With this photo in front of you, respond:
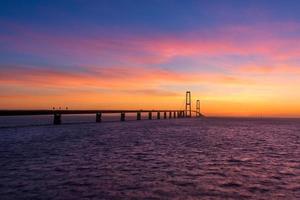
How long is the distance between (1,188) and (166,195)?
4738 millimetres

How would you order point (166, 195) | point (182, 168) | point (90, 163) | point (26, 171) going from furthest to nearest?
point (90, 163), point (182, 168), point (26, 171), point (166, 195)

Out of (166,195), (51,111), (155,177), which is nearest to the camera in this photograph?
(166,195)

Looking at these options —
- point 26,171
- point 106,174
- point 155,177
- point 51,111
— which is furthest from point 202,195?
point 51,111

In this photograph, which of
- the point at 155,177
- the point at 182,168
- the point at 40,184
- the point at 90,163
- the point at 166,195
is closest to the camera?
the point at 166,195

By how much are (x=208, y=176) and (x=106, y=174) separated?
143 inches

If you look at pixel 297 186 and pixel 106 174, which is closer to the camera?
pixel 297 186

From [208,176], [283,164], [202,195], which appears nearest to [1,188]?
[202,195]

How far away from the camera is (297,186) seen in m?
12.1

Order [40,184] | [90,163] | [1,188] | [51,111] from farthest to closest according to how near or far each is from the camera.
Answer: [51,111] → [90,163] → [40,184] → [1,188]

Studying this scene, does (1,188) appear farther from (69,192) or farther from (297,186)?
(297,186)

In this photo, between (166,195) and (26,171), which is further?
(26,171)

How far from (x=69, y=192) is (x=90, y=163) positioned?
6.36 m

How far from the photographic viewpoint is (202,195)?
10.7 m

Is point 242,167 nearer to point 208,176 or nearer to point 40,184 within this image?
point 208,176
